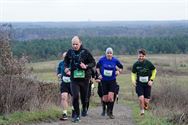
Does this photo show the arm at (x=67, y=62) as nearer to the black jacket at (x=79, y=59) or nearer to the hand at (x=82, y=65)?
the black jacket at (x=79, y=59)

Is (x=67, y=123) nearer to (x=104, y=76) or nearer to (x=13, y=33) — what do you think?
(x=104, y=76)

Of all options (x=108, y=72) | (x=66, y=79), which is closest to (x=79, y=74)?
(x=66, y=79)

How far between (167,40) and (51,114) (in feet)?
377

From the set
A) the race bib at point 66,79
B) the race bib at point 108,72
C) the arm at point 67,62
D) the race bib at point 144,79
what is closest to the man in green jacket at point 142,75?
the race bib at point 144,79

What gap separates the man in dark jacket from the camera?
12.4 m

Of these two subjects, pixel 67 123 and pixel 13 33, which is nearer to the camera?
pixel 67 123

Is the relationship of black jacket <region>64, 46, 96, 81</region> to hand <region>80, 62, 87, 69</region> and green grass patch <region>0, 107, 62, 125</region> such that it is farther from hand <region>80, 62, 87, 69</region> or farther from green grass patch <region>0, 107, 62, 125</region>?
green grass patch <region>0, 107, 62, 125</region>

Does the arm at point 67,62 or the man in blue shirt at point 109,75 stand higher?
the arm at point 67,62

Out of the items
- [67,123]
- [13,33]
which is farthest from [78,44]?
[13,33]

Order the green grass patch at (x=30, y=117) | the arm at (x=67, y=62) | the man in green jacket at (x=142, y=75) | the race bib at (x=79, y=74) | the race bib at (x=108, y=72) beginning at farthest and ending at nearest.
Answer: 1. the man in green jacket at (x=142, y=75)
2. the race bib at (x=108, y=72)
3. the arm at (x=67, y=62)
4. the race bib at (x=79, y=74)
5. the green grass patch at (x=30, y=117)

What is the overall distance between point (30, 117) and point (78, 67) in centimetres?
168

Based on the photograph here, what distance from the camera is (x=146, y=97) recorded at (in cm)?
1446

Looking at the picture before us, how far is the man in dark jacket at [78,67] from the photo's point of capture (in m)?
12.4

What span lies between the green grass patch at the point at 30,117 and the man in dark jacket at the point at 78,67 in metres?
0.80
